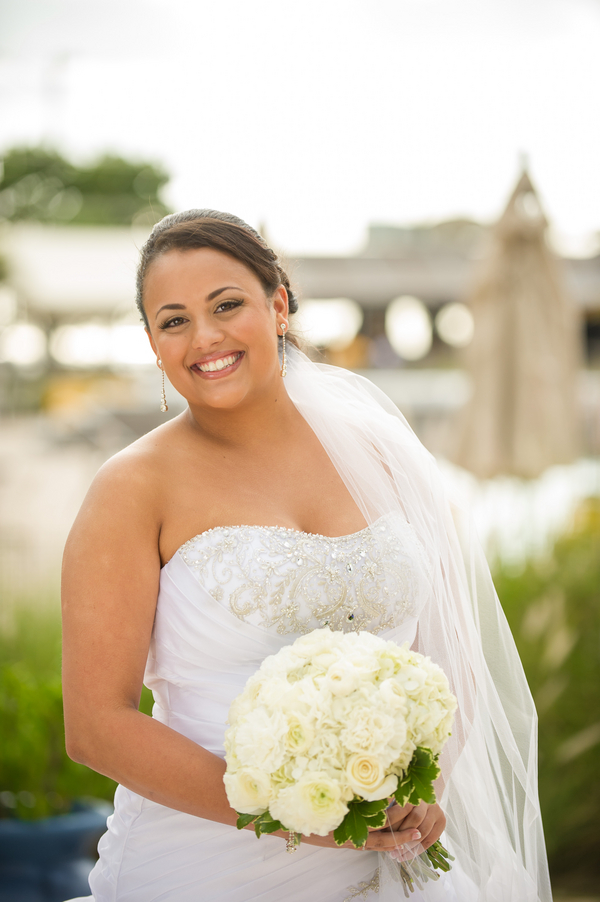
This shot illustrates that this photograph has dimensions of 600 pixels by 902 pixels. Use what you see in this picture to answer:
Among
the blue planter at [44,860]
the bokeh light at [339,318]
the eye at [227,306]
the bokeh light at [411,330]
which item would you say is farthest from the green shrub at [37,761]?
the bokeh light at [411,330]

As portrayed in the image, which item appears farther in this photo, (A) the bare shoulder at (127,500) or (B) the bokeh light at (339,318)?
(B) the bokeh light at (339,318)

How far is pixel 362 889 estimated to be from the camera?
2.01 metres

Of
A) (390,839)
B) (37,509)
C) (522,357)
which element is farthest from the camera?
(37,509)

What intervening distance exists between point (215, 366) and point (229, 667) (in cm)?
86

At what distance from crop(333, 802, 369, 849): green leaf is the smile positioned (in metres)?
1.20

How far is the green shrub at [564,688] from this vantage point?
410cm

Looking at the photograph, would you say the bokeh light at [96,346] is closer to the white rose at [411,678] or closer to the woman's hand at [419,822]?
the woman's hand at [419,822]

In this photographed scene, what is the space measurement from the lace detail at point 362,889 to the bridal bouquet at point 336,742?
522 mm

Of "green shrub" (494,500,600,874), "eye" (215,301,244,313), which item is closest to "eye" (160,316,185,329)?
"eye" (215,301,244,313)

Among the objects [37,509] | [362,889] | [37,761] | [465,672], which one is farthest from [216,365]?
[37,509]

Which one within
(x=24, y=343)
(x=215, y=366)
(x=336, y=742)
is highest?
(x=24, y=343)

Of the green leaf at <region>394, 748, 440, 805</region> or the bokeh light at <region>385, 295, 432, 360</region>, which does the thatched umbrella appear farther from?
the bokeh light at <region>385, 295, 432, 360</region>

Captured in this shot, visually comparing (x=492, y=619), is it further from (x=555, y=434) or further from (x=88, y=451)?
(x=88, y=451)

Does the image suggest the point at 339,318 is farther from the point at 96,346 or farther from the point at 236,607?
the point at 236,607
